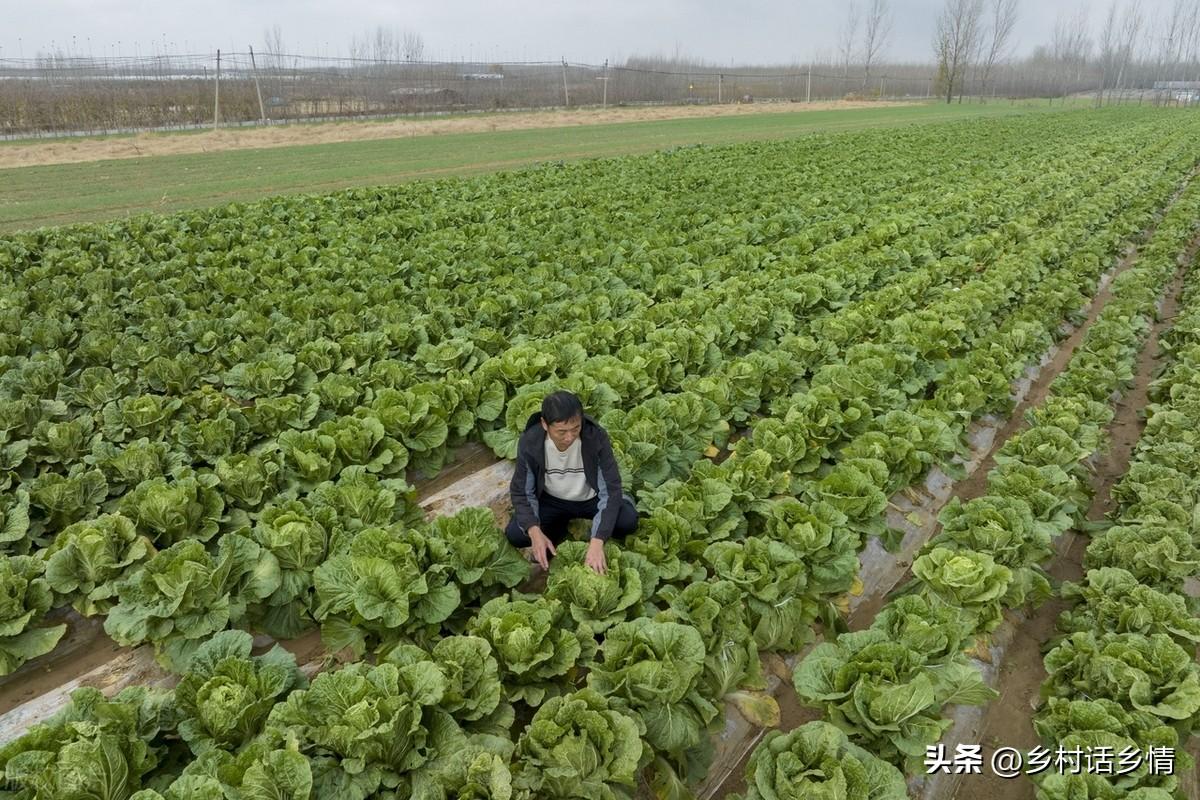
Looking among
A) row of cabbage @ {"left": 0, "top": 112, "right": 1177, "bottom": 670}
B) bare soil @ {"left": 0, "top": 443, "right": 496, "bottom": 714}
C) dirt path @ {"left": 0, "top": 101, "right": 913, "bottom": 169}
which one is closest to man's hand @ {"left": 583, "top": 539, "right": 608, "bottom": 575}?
Answer: row of cabbage @ {"left": 0, "top": 112, "right": 1177, "bottom": 670}

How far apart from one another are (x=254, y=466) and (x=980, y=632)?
4912 millimetres

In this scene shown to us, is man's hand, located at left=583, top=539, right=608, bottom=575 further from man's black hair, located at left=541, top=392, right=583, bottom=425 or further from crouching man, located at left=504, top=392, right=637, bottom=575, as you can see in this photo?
man's black hair, located at left=541, top=392, right=583, bottom=425

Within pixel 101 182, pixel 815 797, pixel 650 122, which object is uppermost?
pixel 650 122

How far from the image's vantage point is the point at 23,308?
28.7 ft

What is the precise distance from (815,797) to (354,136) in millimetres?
34945

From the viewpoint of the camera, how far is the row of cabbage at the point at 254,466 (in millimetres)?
4105

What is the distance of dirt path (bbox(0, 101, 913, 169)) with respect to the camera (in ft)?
82.3

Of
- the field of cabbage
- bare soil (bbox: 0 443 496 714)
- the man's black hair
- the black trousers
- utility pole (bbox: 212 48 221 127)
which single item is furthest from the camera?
utility pole (bbox: 212 48 221 127)

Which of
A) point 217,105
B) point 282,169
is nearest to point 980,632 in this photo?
point 282,169

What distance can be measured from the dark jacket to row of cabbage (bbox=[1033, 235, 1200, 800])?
2501 millimetres

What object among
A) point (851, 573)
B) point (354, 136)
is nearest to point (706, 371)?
point (851, 573)

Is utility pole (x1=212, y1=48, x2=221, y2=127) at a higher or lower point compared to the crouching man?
higher

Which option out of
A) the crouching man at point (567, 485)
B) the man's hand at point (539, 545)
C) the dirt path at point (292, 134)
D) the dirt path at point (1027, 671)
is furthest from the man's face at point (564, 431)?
the dirt path at point (292, 134)

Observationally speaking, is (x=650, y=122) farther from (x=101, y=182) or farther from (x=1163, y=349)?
(x=1163, y=349)
